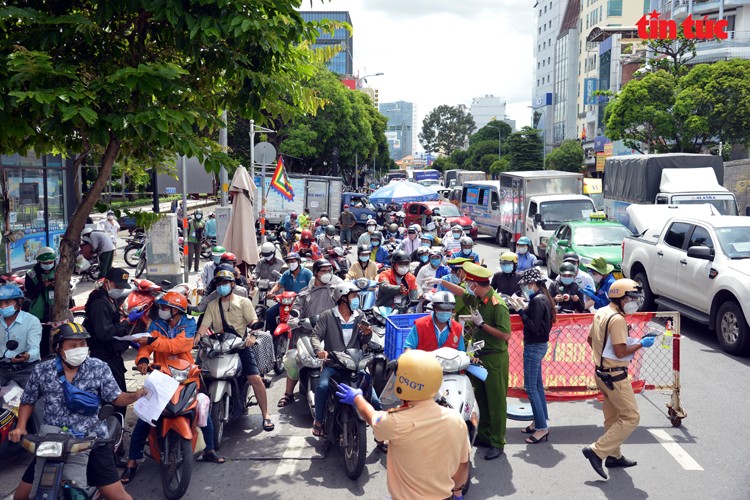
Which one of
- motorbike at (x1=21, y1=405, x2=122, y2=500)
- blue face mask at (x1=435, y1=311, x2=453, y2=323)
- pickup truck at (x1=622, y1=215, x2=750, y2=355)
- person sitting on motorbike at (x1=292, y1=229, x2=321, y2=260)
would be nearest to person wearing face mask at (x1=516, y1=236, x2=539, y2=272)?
pickup truck at (x1=622, y1=215, x2=750, y2=355)

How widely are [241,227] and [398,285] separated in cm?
387

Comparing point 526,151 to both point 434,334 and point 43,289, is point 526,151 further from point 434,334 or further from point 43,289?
point 434,334

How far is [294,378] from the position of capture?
8109 mm

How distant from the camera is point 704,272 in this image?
11633mm

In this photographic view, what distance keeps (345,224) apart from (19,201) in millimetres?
14835

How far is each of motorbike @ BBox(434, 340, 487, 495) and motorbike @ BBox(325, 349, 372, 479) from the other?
0.83 m

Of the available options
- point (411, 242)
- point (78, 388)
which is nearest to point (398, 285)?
point (411, 242)

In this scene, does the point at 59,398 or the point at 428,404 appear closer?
the point at 428,404

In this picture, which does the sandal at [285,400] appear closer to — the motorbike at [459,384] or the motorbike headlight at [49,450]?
the motorbike at [459,384]

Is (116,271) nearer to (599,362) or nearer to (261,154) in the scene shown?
(599,362)

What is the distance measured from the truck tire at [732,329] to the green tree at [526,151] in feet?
205

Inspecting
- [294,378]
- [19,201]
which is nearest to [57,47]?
[294,378]

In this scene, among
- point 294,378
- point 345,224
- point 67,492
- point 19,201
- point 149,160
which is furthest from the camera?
point 345,224

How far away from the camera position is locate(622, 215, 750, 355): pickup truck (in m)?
10.8
